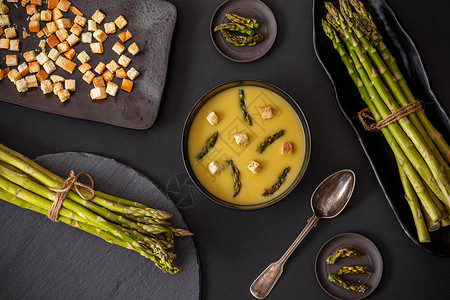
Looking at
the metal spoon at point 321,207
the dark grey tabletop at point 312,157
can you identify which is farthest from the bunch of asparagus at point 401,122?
the metal spoon at point 321,207

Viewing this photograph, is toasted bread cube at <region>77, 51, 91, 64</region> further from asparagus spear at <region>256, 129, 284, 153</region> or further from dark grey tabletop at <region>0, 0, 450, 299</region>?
asparagus spear at <region>256, 129, 284, 153</region>

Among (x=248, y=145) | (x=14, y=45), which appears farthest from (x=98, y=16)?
(x=248, y=145)

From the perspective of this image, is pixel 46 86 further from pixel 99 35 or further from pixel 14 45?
pixel 99 35

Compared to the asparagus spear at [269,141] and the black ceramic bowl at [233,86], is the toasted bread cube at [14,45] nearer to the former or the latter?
the black ceramic bowl at [233,86]

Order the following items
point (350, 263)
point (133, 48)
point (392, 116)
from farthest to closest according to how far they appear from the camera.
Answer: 1. point (133, 48)
2. point (350, 263)
3. point (392, 116)

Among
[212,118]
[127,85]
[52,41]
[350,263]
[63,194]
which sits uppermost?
[52,41]

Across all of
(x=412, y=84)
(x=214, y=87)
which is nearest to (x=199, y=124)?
(x=214, y=87)
